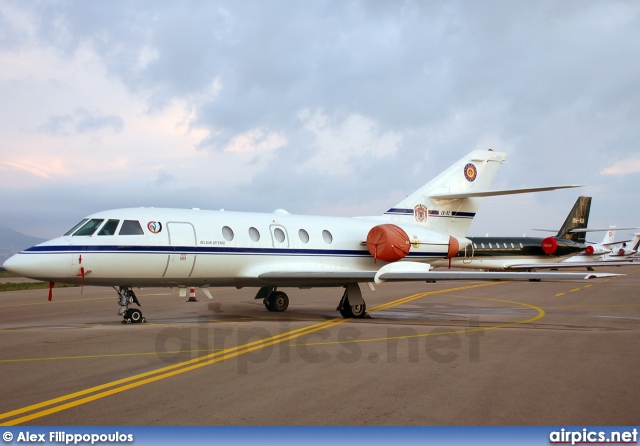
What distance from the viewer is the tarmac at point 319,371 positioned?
6.16 meters

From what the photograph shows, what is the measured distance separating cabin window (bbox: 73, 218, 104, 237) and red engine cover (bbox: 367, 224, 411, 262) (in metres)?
A: 8.19

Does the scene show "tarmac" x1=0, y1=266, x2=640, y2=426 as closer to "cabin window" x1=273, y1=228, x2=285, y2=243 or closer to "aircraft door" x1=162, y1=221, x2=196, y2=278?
"aircraft door" x1=162, y1=221, x2=196, y2=278

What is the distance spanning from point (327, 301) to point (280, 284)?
253 inches

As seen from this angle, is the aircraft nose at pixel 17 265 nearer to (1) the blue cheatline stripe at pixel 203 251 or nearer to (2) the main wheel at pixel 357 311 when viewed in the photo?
(1) the blue cheatline stripe at pixel 203 251

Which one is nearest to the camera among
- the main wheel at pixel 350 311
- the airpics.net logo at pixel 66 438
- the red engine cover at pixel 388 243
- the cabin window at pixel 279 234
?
the airpics.net logo at pixel 66 438

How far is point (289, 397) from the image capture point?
6.85 metres

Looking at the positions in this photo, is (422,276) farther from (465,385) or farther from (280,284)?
(465,385)

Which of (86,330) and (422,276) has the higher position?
(422,276)

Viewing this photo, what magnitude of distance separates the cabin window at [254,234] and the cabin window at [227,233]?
617 millimetres

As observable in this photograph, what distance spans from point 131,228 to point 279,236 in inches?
174

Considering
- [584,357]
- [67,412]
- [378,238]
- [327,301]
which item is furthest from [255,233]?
[67,412]

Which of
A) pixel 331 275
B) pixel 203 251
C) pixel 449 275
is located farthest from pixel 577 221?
pixel 203 251

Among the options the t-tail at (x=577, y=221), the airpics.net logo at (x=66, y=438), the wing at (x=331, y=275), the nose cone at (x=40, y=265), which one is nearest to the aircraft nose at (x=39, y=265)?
the nose cone at (x=40, y=265)

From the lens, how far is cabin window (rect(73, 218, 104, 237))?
46.9ft
